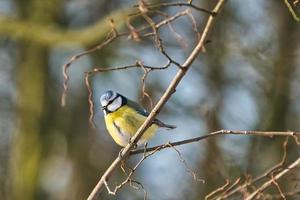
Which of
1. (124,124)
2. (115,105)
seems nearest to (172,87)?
(124,124)

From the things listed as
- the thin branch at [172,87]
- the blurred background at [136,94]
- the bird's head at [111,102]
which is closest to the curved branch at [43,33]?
the blurred background at [136,94]

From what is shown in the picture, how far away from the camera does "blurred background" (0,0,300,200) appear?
7047mm

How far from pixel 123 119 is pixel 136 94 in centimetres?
373

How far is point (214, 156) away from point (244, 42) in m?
1.43

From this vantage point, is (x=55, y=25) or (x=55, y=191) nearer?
(x=55, y=25)

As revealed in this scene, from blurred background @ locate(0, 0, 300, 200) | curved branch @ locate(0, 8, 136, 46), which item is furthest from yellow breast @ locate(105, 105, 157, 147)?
curved branch @ locate(0, 8, 136, 46)

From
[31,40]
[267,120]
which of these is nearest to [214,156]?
[267,120]

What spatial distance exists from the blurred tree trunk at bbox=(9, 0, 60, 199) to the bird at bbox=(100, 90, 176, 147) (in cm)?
353

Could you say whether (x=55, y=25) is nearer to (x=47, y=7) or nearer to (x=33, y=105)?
(x=47, y=7)

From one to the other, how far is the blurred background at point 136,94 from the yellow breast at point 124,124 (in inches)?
78.0

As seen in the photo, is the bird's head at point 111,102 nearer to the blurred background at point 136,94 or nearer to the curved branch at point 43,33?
the blurred background at point 136,94

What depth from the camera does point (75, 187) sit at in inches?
348

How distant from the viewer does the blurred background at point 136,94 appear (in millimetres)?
7047

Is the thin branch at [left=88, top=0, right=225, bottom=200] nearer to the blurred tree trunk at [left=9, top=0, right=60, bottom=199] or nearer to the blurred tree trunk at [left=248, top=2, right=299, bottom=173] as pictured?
the blurred tree trunk at [left=248, top=2, right=299, bottom=173]
